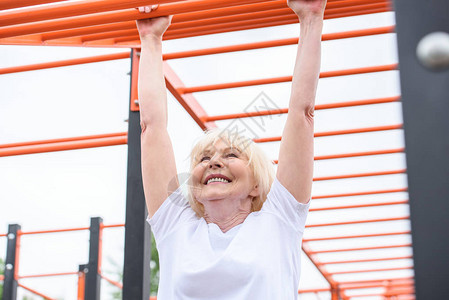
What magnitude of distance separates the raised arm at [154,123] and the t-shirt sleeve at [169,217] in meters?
0.03

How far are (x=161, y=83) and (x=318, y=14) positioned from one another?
0.70 metres

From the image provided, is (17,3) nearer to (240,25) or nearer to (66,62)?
(240,25)

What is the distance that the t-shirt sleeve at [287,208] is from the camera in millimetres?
1999

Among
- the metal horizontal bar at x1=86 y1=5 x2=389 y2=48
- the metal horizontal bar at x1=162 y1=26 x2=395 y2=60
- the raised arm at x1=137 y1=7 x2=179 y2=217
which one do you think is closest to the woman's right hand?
the raised arm at x1=137 y1=7 x2=179 y2=217

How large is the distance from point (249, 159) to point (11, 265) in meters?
4.05

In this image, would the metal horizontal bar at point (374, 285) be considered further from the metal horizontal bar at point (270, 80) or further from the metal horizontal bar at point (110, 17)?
the metal horizontal bar at point (110, 17)

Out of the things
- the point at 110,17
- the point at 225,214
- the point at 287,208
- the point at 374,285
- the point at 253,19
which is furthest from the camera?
the point at 374,285

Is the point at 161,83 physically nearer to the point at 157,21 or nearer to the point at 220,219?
the point at 157,21

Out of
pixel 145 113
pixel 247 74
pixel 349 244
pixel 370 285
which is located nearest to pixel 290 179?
pixel 145 113

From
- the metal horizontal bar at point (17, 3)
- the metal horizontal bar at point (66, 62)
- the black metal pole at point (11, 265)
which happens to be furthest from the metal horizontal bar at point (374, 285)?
the metal horizontal bar at point (17, 3)

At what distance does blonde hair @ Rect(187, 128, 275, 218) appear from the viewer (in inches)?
86.5

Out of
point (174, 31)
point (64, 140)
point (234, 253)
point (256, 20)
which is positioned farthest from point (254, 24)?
point (64, 140)

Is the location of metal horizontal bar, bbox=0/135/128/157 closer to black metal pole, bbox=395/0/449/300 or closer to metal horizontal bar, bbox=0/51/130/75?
metal horizontal bar, bbox=0/51/130/75

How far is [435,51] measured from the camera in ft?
2.47
